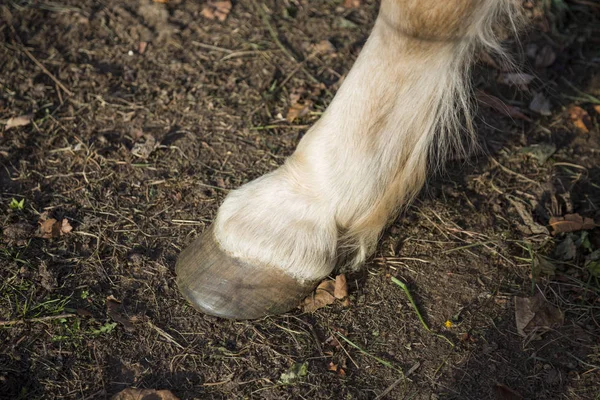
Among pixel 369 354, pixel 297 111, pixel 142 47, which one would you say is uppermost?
pixel 297 111

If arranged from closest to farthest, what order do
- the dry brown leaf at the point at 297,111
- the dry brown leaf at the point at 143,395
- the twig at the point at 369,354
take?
the dry brown leaf at the point at 143,395 → the twig at the point at 369,354 → the dry brown leaf at the point at 297,111

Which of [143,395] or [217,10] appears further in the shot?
[217,10]

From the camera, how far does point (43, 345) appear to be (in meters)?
1.98

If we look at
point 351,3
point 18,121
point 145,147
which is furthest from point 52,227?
point 351,3

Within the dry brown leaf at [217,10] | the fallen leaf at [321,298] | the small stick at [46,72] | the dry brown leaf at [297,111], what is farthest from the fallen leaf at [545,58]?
the small stick at [46,72]

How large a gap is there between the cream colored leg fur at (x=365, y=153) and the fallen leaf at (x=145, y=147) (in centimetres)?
62

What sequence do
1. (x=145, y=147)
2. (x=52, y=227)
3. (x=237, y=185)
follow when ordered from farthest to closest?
(x=145, y=147) < (x=237, y=185) < (x=52, y=227)

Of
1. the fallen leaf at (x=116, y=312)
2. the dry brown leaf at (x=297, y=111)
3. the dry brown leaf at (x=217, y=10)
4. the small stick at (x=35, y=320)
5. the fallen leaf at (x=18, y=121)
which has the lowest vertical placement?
the small stick at (x=35, y=320)

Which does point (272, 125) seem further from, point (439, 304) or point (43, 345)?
point (43, 345)

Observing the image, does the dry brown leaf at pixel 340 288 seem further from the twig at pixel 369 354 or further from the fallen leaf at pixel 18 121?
the fallen leaf at pixel 18 121

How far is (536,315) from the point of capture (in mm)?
2104

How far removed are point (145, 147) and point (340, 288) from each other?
969mm

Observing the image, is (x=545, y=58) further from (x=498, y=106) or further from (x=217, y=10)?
(x=217, y=10)

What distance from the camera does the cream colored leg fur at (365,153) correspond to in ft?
5.80
